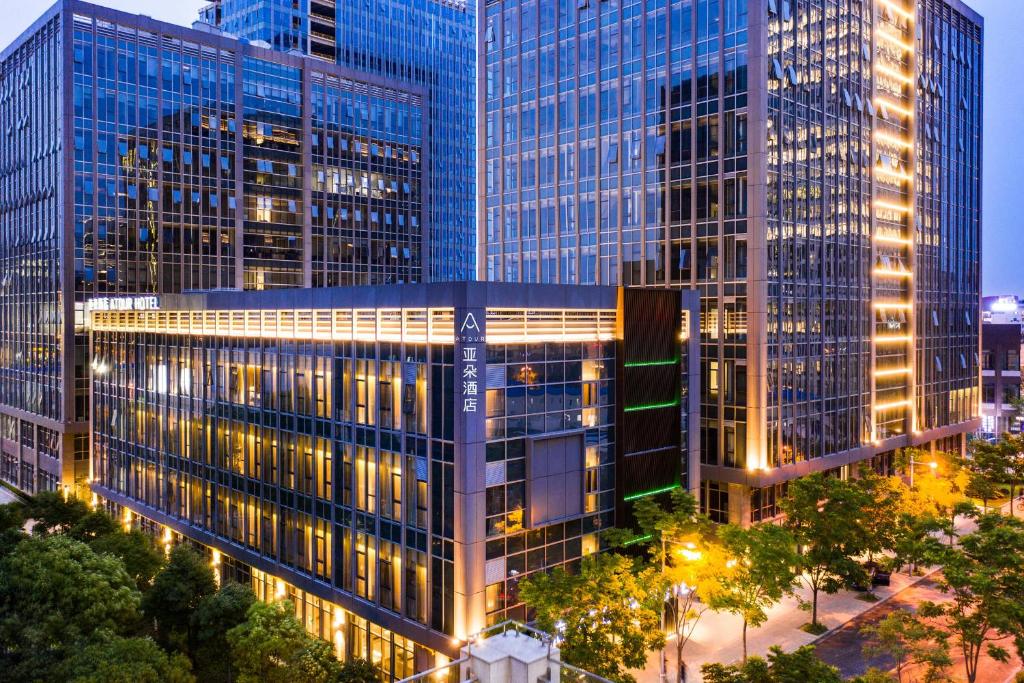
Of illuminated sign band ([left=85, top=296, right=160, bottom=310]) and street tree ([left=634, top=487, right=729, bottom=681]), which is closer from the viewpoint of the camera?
street tree ([left=634, top=487, right=729, bottom=681])

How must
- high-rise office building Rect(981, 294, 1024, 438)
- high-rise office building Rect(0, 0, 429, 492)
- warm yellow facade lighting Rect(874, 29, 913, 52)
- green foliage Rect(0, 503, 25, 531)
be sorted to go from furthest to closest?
1. high-rise office building Rect(981, 294, 1024, 438)
2. high-rise office building Rect(0, 0, 429, 492)
3. warm yellow facade lighting Rect(874, 29, 913, 52)
4. green foliage Rect(0, 503, 25, 531)

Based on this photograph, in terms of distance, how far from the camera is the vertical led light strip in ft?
244

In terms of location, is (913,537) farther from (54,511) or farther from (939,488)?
(54,511)

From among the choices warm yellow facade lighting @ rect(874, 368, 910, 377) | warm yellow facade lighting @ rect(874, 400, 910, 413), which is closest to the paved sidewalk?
warm yellow facade lighting @ rect(874, 400, 910, 413)

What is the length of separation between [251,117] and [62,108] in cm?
2067

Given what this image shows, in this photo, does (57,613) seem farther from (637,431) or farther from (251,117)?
(251,117)

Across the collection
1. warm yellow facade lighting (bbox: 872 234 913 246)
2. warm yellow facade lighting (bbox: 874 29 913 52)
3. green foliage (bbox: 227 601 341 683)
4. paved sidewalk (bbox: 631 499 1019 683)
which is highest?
warm yellow facade lighting (bbox: 874 29 913 52)

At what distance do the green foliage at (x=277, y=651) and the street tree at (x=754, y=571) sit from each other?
17.8m

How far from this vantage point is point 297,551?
46.5 m

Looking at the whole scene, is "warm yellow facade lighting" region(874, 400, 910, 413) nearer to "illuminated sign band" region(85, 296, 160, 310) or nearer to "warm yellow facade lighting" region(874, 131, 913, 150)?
"warm yellow facade lighting" region(874, 131, 913, 150)

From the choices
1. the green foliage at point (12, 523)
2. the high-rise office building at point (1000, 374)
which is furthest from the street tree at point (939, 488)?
the green foliage at point (12, 523)

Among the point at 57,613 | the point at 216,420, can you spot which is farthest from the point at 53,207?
the point at 57,613

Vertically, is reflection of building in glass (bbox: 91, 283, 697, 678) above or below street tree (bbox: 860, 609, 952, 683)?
above

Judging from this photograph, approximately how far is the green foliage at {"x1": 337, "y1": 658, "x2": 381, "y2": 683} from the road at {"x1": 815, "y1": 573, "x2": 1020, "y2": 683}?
23.1 metres
